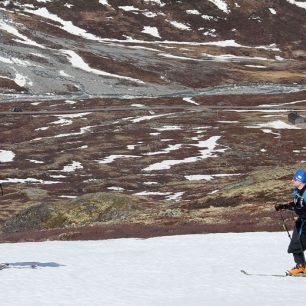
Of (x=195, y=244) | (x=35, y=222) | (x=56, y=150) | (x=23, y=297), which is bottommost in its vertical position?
(x=56, y=150)

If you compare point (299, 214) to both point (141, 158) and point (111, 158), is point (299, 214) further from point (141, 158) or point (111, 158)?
point (111, 158)

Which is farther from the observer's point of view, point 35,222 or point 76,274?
point 35,222

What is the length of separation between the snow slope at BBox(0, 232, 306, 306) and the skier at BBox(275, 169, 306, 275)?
0.62 m

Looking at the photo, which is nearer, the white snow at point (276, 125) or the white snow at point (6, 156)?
the white snow at point (6, 156)

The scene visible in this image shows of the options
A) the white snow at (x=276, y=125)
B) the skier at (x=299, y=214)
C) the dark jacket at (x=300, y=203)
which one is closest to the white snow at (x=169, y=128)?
the white snow at (x=276, y=125)

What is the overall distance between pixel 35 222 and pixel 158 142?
3017 inches

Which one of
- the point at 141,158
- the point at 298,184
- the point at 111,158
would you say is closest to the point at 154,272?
the point at 298,184

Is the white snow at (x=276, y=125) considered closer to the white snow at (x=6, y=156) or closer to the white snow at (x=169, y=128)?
the white snow at (x=169, y=128)

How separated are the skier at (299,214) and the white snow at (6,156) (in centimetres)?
9362

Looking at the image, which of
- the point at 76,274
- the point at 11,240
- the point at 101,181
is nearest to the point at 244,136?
the point at 101,181

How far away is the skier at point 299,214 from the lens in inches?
685

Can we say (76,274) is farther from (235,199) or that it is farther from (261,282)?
(235,199)

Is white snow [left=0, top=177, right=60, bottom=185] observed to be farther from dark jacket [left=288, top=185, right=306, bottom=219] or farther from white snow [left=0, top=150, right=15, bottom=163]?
dark jacket [left=288, top=185, right=306, bottom=219]

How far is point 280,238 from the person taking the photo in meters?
26.0
